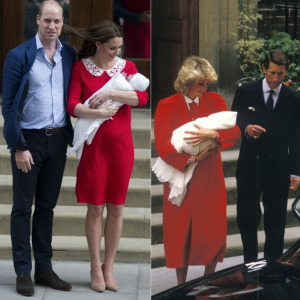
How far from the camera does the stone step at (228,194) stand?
8.13 feet

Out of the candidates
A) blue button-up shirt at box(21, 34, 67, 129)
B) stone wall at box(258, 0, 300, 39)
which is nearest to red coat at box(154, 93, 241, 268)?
stone wall at box(258, 0, 300, 39)

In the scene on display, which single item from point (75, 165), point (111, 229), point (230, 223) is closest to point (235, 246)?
point (230, 223)

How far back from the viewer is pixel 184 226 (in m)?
2.57

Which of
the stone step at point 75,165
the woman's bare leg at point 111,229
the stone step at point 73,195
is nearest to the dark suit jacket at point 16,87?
the woman's bare leg at point 111,229

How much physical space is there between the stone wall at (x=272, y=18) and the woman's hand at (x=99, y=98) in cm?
108

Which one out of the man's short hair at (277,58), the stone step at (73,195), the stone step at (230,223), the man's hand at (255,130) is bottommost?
the stone step at (73,195)

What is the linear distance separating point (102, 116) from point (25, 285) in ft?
4.16

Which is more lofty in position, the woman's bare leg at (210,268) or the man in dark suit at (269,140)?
the man in dark suit at (269,140)

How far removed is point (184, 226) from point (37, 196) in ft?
4.00

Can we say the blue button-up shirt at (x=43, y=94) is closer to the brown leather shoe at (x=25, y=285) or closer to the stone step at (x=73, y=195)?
the brown leather shoe at (x=25, y=285)

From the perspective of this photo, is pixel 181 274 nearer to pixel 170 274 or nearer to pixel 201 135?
pixel 170 274

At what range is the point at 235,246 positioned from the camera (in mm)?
2559

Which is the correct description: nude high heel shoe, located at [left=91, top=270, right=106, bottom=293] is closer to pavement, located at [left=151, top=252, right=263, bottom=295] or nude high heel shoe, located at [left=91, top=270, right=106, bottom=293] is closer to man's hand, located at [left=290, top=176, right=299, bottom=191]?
pavement, located at [left=151, top=252, right=263, bottom=295]

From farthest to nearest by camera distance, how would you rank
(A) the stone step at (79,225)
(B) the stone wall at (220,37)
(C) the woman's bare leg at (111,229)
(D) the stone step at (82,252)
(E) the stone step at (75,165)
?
(E) the stone step at (75,165)
(A) the stone step at (79,225)
(D) the stone step at (82,252)
(C) the woman's bare leg at (111,229)
(B) the stone wall at (220,37)
